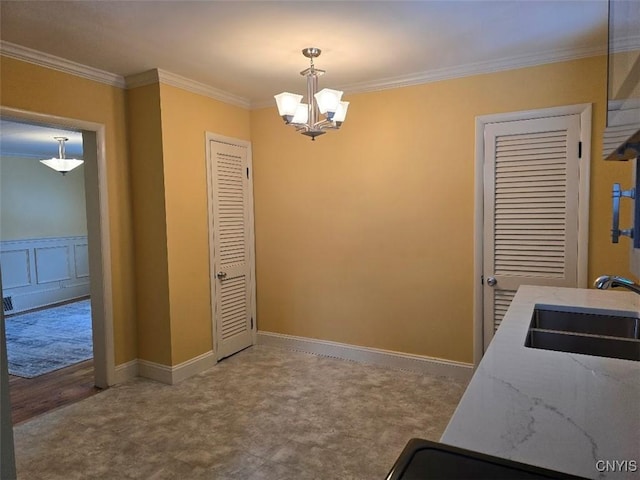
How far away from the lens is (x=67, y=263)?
705 cm

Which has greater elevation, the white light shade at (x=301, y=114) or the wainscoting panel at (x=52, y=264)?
the white light shade at (x=301, y=114)

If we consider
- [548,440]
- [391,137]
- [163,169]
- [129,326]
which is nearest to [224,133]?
[163,169]

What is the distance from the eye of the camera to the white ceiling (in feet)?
7.45

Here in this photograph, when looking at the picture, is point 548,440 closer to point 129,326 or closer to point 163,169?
point 163,169

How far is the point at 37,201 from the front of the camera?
264 inches

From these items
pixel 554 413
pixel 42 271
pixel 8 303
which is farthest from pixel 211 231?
pixel 42 271

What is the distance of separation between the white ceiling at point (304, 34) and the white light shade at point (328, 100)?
347mm

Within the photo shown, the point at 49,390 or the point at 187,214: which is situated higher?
the point at 187,214

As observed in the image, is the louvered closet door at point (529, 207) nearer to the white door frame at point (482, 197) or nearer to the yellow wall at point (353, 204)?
the white door frame at point (482, 197)

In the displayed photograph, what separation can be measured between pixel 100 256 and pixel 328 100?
219 centimetres

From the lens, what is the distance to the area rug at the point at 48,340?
13.2 ft

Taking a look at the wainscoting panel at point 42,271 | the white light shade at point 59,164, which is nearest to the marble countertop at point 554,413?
the white light shade at point 59,164

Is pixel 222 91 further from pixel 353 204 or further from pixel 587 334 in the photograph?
pixel 587 334

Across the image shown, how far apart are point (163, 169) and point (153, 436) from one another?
6.42ft
